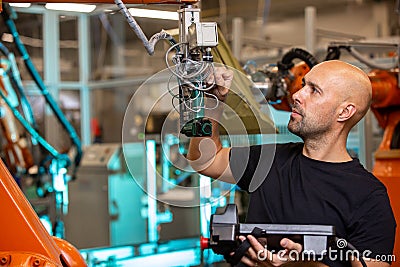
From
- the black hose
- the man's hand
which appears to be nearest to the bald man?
the man's hand

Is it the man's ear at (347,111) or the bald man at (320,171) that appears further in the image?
the man's ear at (347,111)

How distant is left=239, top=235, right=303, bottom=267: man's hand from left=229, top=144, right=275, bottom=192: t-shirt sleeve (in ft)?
1.31

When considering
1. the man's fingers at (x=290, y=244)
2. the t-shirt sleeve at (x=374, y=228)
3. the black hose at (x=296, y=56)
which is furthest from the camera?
the black hose at (x=296, y=56)

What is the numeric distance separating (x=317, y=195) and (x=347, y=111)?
0.28m

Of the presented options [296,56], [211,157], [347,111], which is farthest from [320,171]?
[296,56]

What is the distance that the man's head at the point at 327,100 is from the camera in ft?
7.19

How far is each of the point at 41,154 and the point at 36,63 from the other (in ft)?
4.84

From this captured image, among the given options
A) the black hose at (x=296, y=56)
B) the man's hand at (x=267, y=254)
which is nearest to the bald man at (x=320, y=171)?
the man's hand at (x=267, y=254)

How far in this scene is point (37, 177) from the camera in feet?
19.0

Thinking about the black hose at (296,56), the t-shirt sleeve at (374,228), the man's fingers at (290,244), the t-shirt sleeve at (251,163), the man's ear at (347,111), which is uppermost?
the black hose at (296,56)

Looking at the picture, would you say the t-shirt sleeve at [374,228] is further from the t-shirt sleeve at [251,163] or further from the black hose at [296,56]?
the black hose at [296,56]

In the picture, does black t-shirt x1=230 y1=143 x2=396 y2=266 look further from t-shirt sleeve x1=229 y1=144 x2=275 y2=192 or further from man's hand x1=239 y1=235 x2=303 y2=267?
man's hand x1=239 y1=235 x2=303 y2=267

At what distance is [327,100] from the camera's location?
2.20 meters

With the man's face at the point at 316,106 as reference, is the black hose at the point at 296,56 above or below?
above
